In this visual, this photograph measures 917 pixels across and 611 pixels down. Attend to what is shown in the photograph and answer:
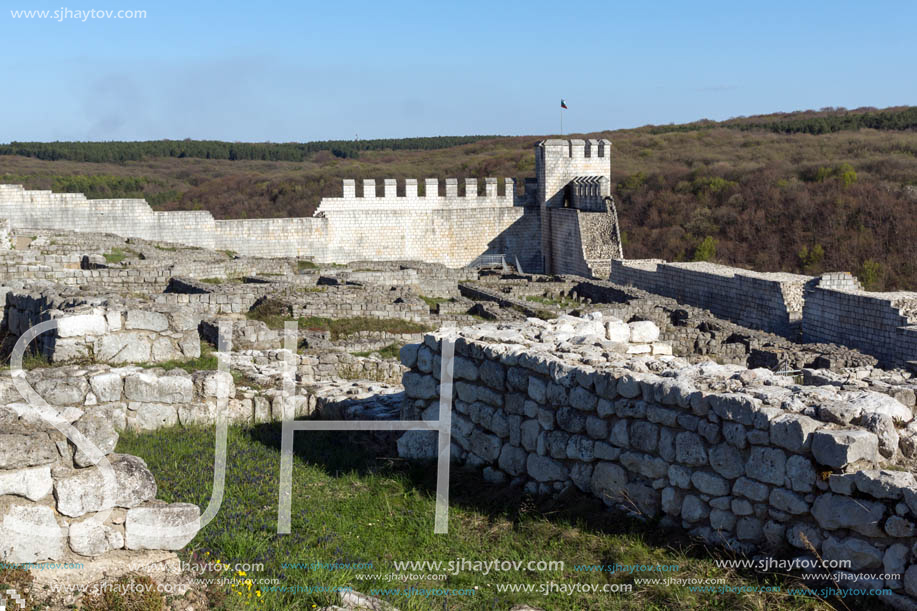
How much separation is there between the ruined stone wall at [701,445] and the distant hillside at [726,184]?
955 inches

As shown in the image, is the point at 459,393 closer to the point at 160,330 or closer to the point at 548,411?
the point at 548,411

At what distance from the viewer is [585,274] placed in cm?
2805

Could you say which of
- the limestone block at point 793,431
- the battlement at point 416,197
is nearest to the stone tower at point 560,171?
the battlement at point 416,197

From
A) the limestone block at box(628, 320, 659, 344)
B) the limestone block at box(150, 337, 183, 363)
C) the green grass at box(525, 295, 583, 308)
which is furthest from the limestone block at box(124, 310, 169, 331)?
the green grass at box(525, 295, 583, 308)

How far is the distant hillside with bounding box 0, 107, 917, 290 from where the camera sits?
105ft


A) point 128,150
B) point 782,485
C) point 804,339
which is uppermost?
point 128,150

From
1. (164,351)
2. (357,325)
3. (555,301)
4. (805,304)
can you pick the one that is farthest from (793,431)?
(555,301)

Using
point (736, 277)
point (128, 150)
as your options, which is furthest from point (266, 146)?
point (736, 277)

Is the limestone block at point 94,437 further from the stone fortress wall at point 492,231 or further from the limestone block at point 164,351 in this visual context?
the stone fortress wall at point 492,231

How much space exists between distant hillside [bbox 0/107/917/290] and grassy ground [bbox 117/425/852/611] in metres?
24.9

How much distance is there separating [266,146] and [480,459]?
10021 cm

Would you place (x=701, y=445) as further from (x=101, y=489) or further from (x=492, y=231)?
(x=492, y=231)

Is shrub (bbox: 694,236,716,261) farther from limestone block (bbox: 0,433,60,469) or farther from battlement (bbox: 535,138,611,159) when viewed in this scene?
limestone block (bbox: 0,433,60,469)

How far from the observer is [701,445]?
493 centimetres
